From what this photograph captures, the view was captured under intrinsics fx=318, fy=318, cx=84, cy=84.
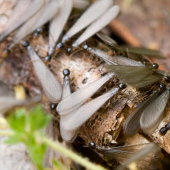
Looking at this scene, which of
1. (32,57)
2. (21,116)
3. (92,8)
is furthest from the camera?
(92,8)

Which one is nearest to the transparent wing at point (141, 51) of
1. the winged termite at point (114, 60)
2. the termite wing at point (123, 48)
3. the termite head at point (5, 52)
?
the termite wing at point (123, 48)

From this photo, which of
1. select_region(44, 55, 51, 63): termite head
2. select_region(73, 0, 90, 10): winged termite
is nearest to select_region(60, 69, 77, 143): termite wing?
select_region(44, 55, 51, 63): termite head

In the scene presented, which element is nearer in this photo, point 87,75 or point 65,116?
point 65,116

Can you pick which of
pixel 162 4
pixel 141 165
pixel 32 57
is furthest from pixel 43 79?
pixel 162 4

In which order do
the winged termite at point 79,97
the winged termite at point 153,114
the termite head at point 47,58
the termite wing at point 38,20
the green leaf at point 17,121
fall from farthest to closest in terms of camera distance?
the termite wing at point 38,20, the termite head at point 47,58, the winged termite at point 79,97, the winged termite at point 153,114, the green leaf at point 17,121

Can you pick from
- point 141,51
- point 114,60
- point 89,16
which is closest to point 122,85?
point 114,60

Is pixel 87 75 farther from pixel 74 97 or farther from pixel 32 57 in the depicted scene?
pixel 32 57

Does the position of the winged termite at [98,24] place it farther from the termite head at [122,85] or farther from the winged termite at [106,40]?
the termite head at [122,85]
